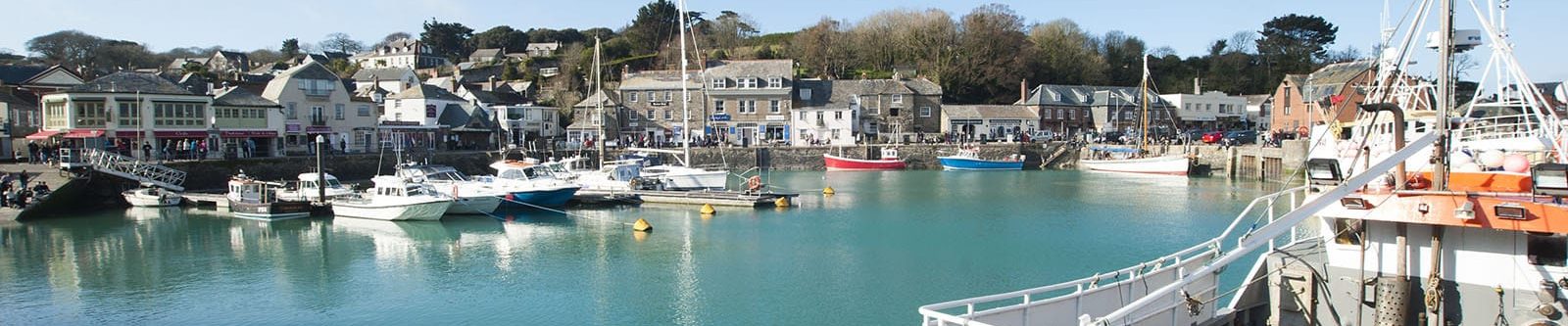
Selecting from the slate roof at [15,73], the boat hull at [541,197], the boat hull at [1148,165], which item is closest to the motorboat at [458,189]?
the boat hull at [541,197]

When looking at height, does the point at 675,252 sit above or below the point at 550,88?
below

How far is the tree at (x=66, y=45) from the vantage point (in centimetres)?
9125

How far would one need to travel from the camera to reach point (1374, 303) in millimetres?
11031

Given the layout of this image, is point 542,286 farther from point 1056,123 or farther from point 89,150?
point 1056,123

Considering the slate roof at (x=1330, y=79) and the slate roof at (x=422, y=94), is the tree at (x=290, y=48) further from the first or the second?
the slate roof at (x=1330, y=79)

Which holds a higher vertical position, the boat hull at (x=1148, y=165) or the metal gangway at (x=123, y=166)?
the metal gangway at (x=123, y=166)

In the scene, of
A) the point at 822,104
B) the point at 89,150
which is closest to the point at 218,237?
the point at 89,150

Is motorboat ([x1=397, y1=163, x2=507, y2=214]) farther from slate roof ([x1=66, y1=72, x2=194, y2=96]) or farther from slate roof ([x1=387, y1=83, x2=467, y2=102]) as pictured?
slate roof ([x1=387, y1=83, x2=467, y2=102])

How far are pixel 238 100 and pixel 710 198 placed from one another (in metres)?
26.8

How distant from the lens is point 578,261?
77.6 ft

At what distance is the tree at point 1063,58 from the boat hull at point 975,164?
24.5m

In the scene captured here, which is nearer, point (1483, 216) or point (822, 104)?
point (1483, 216)

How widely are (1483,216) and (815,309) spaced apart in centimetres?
1083

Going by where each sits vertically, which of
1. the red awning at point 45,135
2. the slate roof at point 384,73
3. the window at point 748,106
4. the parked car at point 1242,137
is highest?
the slate roof at point 384,73
